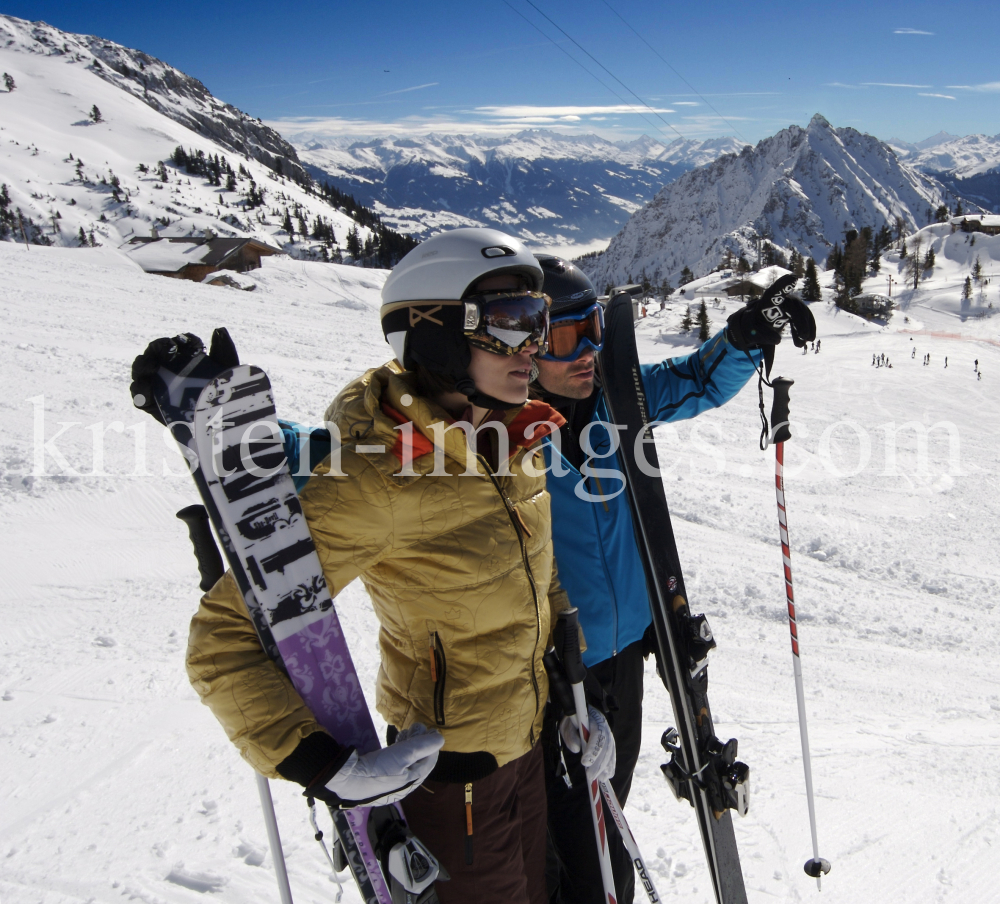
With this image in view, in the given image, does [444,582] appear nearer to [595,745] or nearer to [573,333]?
[595,745]

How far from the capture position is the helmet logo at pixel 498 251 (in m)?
2.15

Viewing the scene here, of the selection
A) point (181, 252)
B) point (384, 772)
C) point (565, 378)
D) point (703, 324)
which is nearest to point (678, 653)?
point (565, 378)

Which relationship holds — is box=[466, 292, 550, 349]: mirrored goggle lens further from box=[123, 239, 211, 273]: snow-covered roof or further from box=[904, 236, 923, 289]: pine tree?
box=[904, 236, 923, 289]: pine tree

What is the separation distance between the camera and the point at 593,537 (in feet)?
9.16

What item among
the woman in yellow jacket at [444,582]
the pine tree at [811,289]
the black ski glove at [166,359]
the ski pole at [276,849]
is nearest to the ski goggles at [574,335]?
the woman in yellow jacket at [444,582]

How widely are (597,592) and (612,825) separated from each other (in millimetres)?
1006

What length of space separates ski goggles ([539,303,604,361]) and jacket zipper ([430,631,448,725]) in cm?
144

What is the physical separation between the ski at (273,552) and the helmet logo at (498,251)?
0.84 meters

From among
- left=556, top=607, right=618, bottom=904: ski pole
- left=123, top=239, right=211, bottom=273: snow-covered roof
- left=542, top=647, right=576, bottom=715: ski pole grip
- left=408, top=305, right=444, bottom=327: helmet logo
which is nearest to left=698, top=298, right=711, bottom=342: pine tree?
left=123, top=239, right=211, bottom=273: snow-covered roof

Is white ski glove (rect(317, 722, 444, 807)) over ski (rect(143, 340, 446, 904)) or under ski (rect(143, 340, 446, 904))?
under

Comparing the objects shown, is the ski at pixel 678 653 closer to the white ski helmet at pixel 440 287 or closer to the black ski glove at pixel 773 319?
the black ski glove at pixel 773 319

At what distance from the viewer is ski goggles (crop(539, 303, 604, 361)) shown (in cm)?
291

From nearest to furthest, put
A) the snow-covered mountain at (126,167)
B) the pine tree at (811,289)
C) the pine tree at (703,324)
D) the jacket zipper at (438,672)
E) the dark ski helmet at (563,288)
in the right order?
1. the jacket zipper at (438,672)
2. the dark ski helmet at (563,288)
3. the pine tree at (703,324)
4. the pine tree at (811,289)
5. the snow-covered mountain at (126,167)

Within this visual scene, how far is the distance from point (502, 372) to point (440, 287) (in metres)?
0.36
